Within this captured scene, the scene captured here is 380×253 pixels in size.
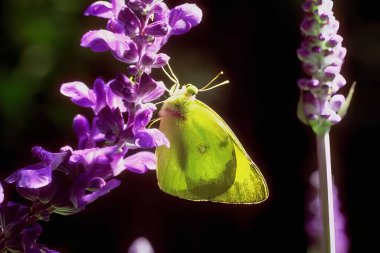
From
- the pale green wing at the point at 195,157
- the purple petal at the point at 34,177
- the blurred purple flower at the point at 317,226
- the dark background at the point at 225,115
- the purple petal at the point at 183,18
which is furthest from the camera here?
the dark background at the point at 225,115

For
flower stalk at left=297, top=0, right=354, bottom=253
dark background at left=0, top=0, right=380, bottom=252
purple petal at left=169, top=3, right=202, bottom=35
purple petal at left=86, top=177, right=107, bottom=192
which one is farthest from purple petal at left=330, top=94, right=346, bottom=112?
dark background at left=0, top=0, right=380, bottom=252

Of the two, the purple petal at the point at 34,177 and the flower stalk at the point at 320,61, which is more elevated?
the flower stalk at the point at 320,61

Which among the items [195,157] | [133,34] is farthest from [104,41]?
[195,157]

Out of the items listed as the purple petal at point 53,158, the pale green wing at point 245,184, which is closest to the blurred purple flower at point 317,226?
the pale green wing at point 245,184

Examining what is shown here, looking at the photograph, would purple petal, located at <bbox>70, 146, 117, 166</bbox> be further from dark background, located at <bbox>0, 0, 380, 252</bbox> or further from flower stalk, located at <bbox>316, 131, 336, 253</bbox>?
dark background, located at <bbox>0, 0, 380, 252</bbox>

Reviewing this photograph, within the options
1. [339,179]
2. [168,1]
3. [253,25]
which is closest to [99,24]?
[168,1]

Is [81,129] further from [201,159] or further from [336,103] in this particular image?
[201,159]

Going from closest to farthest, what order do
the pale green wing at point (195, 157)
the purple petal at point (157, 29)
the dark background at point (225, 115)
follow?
the purple petal at point (157, 29), the pale green wing at point (195, 157), the dark background at point (225, 115)

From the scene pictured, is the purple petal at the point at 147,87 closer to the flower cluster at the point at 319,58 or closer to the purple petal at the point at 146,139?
the purple petal at the point at 146,139
